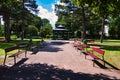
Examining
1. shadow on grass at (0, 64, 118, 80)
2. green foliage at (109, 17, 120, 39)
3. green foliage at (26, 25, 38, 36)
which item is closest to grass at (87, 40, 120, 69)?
shadow on grass at (0, 64, 118, 80)

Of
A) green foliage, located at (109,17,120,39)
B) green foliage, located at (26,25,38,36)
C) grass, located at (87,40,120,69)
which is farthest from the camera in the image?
green foliage, located at (26,25,38,36)

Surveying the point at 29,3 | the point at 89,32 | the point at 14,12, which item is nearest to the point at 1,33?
the point at 89,32

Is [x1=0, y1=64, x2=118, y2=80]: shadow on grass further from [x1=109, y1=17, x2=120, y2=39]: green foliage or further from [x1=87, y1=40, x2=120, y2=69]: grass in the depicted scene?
[x1=109, y1=17, x2=120, y2=39]: green foliage

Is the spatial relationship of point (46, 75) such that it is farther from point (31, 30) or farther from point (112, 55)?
point (31, 30)

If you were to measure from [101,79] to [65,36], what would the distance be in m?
59.8

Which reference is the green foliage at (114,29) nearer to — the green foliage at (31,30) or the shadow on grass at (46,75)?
the green foliage at (31,30)

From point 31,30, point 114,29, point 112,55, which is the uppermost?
point 114,29

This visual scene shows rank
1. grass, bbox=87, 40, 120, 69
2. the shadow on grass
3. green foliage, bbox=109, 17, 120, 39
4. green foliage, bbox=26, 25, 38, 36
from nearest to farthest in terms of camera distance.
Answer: the shadow on grass < grass, bbox=87, 40, 120, 69 < green foliage, bbox=109, 17, 120, 39 < green foliage, bbox=26, 25, 38, 36

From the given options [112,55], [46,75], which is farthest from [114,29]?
[46,75]

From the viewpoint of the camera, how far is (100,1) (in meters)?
16.7

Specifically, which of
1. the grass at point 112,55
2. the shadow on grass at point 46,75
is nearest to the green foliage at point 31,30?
the grass at point 112,55

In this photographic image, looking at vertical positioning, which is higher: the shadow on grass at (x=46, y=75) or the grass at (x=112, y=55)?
the shadow on grass at (x=46, y=75)

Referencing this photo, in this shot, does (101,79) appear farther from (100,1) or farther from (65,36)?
(65,36)

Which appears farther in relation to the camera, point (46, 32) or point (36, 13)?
point (46, 32)
